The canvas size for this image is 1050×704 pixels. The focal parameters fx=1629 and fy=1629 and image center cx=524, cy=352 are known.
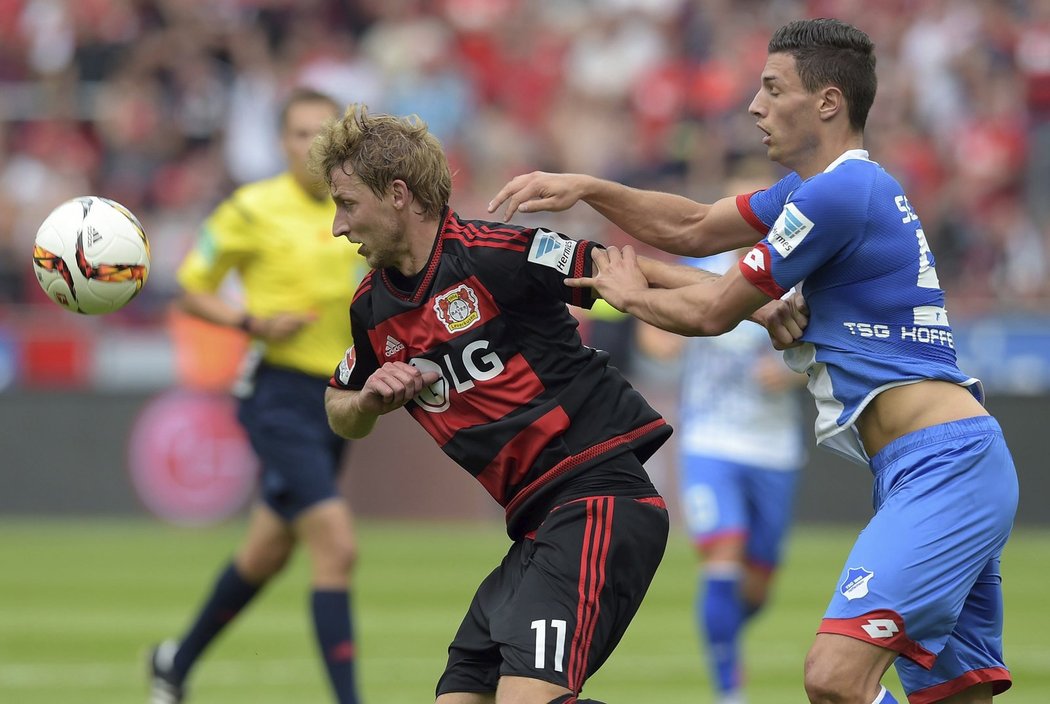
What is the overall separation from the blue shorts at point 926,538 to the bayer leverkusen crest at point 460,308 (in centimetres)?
139

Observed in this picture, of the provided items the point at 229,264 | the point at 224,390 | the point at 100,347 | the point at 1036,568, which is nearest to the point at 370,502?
the point at 224,390

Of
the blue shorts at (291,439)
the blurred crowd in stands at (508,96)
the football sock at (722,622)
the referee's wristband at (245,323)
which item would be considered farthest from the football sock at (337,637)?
the blurred crowd in stands at (508,96)

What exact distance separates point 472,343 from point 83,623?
6986 mm

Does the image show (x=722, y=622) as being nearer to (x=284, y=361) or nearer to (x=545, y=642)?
(x=284, y=361)

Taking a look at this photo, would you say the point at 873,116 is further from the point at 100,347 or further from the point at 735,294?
the point at 735,294

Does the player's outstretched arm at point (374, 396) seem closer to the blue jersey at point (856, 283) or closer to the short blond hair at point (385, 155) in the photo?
the short blond hair at point (385, 155)

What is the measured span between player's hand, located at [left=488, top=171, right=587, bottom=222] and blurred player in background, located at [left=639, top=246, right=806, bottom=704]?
3.72 meters

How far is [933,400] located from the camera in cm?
516

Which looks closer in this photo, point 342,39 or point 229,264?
point 229,264

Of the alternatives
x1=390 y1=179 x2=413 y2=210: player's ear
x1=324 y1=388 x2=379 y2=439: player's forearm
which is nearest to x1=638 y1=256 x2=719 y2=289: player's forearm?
x1=390 y1=179 x2=413 y2=210: player's ear

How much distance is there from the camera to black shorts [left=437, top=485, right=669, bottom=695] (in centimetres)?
495

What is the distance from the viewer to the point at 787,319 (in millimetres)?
5289

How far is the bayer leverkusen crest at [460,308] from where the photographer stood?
17.2 ft

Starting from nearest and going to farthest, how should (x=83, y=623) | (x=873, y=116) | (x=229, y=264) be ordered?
1. (x=229, y=264)
2. (x=83, y=623)
3. (x=873, y=116)
